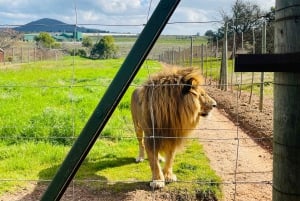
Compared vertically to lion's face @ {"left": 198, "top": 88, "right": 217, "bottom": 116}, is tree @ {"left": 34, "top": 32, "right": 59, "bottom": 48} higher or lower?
higher

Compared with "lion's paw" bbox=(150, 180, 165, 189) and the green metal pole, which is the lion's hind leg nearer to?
"lion's paw" bbox=(150, 180, 165, 189)

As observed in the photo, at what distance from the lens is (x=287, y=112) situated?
1.65 meters

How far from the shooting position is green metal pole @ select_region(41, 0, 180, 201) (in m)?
1.59

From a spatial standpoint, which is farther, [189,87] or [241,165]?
[241,165]

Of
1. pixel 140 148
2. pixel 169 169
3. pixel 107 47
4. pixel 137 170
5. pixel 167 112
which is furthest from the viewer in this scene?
pixel 107 47

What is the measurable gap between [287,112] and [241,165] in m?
4.38

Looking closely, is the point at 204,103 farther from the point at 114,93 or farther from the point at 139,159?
the point at 114,93

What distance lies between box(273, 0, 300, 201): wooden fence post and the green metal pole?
1.35 feet

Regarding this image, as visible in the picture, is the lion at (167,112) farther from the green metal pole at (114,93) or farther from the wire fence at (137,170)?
the green metal pole at (114,93)

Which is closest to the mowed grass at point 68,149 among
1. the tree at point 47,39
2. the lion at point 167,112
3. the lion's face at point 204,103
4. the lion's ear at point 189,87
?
the lion at point 167,112

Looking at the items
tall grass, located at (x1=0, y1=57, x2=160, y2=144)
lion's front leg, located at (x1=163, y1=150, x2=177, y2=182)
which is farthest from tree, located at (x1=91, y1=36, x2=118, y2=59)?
lion's front leg, located at (x1=163, y1=150, x2=177, y2=182)

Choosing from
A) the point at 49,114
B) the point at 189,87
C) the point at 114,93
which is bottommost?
the point at 49,114

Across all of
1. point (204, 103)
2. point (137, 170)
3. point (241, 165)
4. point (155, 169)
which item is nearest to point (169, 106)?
point (204, 103)

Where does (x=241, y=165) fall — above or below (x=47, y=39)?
below
